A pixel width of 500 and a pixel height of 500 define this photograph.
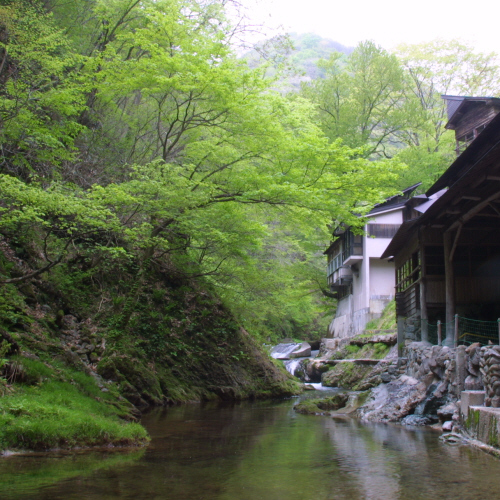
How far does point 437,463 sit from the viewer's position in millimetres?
6859

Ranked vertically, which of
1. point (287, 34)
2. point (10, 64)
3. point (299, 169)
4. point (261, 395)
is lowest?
Answer: point (261, 395)

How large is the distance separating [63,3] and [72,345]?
1209 centimetres

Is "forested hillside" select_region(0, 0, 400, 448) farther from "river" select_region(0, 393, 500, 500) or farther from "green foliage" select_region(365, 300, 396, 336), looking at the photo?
"green foliage" select_region(365, 300, 396, 336)

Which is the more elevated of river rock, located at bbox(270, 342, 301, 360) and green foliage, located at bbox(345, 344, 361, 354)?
green foliage, located at bbox(345, 344, 361, 354)

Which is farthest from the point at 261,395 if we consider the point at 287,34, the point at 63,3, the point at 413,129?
the point at 413,129

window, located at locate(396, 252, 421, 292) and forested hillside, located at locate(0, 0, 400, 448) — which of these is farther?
window, located at locate(396, 252, 421, 292)

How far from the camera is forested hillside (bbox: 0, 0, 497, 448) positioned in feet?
30.4

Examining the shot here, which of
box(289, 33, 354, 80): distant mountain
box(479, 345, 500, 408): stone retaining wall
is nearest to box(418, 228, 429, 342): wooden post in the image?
box(479, 345, 500, 408): stone retaining wall

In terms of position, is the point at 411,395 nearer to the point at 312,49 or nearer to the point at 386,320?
the point at 386,320

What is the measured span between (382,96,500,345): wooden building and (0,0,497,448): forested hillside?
1989 millimetres

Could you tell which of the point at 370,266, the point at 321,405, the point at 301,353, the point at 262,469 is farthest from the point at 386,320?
the point at 262,469

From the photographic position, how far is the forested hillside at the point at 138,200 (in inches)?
365

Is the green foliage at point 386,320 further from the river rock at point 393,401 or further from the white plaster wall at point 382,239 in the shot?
the river rock at point 393,401

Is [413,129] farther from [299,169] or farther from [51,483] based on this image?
[51,483]
